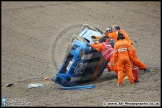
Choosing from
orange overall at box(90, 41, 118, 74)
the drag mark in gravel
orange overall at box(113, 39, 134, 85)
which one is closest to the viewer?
orange overall at box(113, 39, 134, 85)

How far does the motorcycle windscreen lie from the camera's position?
39.8ft

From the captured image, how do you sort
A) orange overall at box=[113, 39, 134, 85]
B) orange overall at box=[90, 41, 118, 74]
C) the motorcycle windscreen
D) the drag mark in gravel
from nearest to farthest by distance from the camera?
orange overall at box=[113, 39, 134, 85], orange overall at box=[90, 41, 118, 74], the motorcycle windscreen, the drag mark in gravel

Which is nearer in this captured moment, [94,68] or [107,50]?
[107,50]

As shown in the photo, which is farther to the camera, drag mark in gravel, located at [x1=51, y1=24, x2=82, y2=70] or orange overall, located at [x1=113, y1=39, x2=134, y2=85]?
drag mark in gravel, located at [x1=51, y1=24, x2=82, y2=70]

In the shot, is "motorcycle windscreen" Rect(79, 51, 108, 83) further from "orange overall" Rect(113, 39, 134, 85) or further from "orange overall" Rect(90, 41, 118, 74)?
"orange overall" Rect(113, 39, 134, 85)

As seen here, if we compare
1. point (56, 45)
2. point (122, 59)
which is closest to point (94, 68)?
point (122, 59)

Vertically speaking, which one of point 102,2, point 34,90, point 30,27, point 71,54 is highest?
point 102,2

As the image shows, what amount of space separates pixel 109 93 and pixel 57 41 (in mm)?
8241

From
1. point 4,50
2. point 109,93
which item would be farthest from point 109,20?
point 109,93

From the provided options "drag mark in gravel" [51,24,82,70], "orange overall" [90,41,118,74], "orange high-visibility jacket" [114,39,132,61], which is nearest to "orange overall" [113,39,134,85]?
"orange high-visibility jacket" [114,39,132,61]

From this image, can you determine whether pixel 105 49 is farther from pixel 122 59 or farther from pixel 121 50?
pixel 122 59

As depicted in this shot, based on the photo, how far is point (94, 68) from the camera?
12.4m

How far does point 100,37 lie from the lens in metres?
12.1

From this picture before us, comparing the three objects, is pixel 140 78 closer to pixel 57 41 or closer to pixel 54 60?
pixel 54 60
